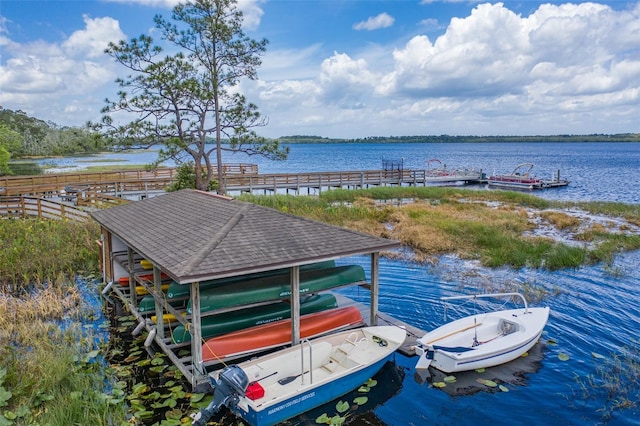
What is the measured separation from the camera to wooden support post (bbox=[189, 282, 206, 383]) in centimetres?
723

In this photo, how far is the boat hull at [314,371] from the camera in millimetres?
6484

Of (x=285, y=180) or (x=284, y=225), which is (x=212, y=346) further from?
(x=285, y=180)

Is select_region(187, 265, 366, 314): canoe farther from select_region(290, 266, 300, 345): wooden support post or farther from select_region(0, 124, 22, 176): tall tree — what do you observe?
select_region(0, 124, 22, 176): tall tree

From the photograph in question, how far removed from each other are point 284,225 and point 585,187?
48620 mm

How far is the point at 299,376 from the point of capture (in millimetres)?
7594

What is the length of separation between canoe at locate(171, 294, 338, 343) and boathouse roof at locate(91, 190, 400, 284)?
1.60 meters

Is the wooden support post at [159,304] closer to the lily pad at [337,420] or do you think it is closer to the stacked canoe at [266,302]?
the stacked canoe at [266,302]

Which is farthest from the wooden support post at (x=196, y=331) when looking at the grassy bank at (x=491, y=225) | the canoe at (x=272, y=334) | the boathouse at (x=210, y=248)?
the grassy bank at (x=491, y=225)

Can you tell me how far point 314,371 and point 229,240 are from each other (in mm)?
2770

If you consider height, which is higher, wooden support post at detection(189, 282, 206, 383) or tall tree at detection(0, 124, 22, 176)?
tall tree at detection(0, 124, 22, 176)

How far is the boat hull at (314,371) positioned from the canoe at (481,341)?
2.40 ft

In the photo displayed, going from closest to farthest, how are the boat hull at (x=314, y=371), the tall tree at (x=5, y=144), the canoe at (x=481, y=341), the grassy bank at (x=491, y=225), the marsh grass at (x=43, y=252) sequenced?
the boat hull at (x=314, y=371) → the canoe at (x=481, y=341) → the marsh grass at (x=43, y=252) → the grassy bank at (x=491, y=225) → the tall tree at (x=5, y=144)

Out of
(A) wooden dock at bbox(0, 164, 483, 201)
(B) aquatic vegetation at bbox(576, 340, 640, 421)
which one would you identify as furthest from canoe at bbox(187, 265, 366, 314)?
(A) wooden dock at bbox(0, 164, 483, 201)

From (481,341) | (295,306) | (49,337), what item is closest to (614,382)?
(481,341)
